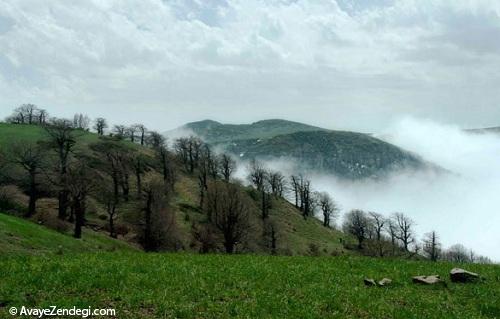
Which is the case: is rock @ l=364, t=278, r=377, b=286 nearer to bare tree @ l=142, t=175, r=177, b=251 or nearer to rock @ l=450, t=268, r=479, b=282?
rock @ l=450, t=268, r=479, b=282

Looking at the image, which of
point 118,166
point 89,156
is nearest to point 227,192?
point 118,166

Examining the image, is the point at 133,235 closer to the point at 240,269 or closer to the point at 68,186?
the point at 68,186

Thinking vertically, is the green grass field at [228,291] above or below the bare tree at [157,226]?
above

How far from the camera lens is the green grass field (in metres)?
14.8

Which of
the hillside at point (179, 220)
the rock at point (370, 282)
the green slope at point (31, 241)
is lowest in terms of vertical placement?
the hillside at point (179, 220)

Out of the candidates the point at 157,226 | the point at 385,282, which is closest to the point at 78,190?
the point at 157,226

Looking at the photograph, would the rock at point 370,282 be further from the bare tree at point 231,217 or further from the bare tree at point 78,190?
the bare tree at point 78,190

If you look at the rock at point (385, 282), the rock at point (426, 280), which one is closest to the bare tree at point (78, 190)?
the rock at point (385, 282)

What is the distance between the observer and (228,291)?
17156 millimetres

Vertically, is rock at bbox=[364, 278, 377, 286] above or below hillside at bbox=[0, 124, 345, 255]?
above

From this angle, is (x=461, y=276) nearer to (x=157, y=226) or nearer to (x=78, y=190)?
(x=78, y=190)

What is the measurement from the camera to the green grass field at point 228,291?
1484 centimetres

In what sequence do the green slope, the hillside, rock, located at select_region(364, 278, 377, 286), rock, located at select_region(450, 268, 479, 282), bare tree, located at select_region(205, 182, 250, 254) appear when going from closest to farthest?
1. rock, located at select_region(364, 278, 377, 286)
2. rock, located at select_region(450, 268, 479, 282)
3. the green slope
4. bare tree, located at select_region(205, 182, 250, 254)
5. the hillside

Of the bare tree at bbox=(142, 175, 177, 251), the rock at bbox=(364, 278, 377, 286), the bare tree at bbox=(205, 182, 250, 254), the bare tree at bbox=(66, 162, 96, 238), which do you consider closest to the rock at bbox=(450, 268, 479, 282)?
the rock at bbox=(364, 278, 377, 286)
